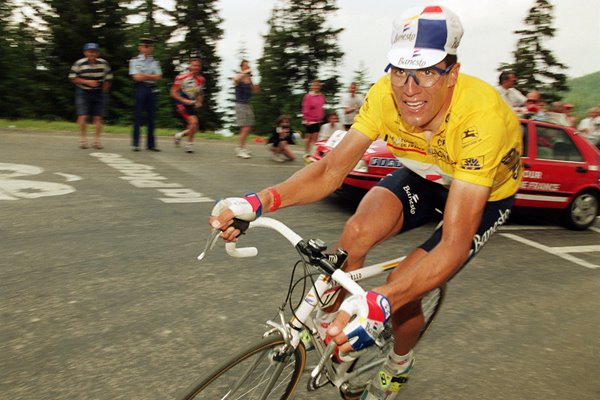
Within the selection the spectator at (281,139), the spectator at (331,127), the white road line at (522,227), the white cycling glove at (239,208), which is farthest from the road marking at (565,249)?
the spectator at (281,139)

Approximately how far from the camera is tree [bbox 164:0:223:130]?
33.4 m

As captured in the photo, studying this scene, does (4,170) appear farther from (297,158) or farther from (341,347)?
(341,347)

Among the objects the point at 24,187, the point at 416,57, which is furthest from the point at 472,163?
the point at 24,187

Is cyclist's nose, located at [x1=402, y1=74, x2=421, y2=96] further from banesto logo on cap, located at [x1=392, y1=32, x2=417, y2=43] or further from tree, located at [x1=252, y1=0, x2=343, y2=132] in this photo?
tree, located at [x1=252, y1=0, x2=343, y2=132]

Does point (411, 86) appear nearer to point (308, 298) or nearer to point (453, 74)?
point (453, 74)

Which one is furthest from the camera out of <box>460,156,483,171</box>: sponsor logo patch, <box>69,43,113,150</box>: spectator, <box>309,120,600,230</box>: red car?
<box>69,43,113,150</box>: spectator

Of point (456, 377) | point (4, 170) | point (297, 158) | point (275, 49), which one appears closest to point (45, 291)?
point (456, 377)

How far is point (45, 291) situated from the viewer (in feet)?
14.0

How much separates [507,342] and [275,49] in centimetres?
3107

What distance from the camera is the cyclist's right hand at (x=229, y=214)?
7.28 ft

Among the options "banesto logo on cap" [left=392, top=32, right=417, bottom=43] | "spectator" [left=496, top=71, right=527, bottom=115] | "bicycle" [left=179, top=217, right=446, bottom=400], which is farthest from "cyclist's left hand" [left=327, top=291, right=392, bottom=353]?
"spectator" [left=496, top=71, right=527, bottom=115]

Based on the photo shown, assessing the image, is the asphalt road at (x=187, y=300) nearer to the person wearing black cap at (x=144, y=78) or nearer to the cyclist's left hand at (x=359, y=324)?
the cyclist's left hand at (x=359, y=324)

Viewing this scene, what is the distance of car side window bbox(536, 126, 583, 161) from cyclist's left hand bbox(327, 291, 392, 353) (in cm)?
678

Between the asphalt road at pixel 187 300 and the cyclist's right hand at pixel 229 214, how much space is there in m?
1.32
